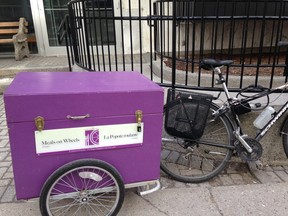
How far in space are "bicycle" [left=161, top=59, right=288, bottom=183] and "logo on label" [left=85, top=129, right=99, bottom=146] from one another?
85 cm

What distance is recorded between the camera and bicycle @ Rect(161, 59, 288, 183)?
103 inches

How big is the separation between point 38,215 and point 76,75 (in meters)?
1.19

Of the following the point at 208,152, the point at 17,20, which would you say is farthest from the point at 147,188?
the point at 17,20

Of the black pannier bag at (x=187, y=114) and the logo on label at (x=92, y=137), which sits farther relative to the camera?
the black pannier bag at (x=187, y=114)

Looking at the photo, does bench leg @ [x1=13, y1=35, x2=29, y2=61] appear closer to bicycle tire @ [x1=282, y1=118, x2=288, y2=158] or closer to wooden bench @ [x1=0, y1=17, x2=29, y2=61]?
wooden bench @ [x1=0, y1=17, x2=29, y2=61]

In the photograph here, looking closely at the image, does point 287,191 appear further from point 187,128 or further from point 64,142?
point 64,142

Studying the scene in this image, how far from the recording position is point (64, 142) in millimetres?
1985

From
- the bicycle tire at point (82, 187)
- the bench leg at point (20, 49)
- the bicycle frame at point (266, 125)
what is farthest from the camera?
the bench leg at point (20, 49)

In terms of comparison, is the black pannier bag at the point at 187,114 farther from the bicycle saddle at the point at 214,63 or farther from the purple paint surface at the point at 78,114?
the purple paint surface at the point at 78,114

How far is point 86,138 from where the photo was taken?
2.02 m

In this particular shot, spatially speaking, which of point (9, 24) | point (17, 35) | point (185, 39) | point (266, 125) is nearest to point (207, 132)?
point (266, 125)

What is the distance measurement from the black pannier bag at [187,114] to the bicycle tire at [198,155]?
0.41 feet

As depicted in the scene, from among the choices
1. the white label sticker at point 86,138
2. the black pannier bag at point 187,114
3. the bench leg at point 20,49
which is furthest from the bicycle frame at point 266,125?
the bench leg at point 20,49

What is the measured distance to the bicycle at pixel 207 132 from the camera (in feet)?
8.61
